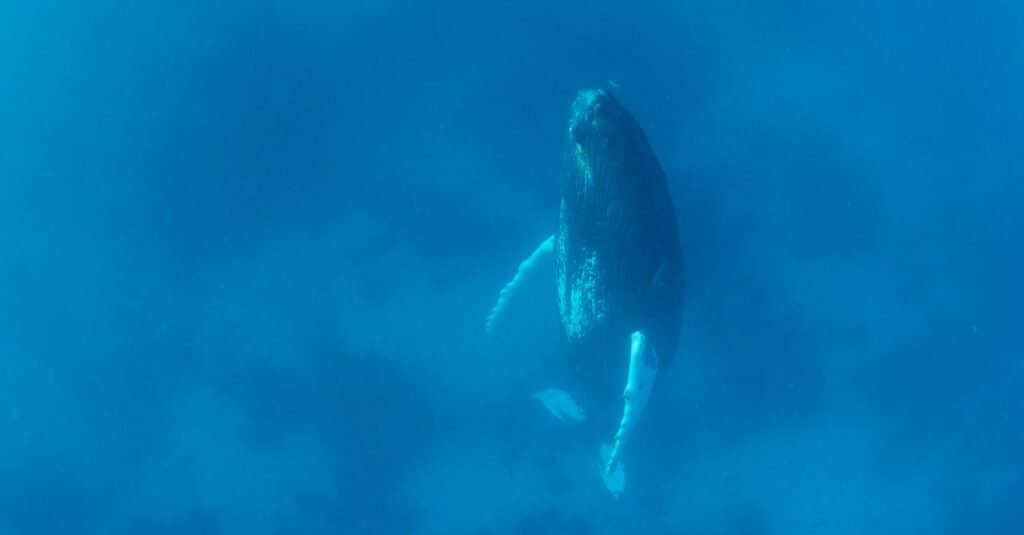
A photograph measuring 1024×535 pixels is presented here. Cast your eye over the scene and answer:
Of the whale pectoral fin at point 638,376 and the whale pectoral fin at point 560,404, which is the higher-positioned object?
the whale pectoral fin at point 560,404

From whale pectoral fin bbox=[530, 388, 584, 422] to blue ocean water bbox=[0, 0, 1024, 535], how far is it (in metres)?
1.01

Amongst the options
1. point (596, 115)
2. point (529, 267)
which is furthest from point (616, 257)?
point (529, 267)

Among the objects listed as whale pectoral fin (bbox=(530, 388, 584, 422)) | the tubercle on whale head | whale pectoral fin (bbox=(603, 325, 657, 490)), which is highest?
whale pectoral fin (bbox=(530, 388, 584, 422))

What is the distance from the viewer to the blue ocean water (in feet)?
48.0

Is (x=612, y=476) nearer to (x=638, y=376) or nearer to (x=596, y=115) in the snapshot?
(x=638, y=376)

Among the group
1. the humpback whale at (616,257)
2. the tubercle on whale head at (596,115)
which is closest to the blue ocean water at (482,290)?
the humpback whale at (616,257)

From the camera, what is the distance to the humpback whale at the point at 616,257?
7.92 metres

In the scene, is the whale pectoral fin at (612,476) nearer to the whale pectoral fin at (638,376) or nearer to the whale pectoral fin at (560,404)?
the whale pectoral fin at (560,404)

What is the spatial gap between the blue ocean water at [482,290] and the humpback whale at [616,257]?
3.66 metres

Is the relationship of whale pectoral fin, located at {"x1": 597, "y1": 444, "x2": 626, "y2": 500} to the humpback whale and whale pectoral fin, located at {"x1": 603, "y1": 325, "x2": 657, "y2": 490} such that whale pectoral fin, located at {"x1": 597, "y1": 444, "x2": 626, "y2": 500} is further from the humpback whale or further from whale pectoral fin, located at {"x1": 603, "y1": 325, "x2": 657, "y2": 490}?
whale pectoral fin, located at {"x1": 603, "y1": 325, "x2": 657, "y2": 490}

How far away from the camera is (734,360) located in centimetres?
1516

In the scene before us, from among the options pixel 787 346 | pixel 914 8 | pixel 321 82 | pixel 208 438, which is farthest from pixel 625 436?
pixel 914 8

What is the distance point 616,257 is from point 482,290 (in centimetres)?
702

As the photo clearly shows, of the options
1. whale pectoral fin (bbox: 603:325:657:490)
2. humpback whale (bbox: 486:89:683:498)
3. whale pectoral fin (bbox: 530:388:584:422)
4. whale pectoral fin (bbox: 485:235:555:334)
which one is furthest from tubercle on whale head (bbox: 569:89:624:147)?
whale pectoral fin (bbox: 530:388:584:422)
